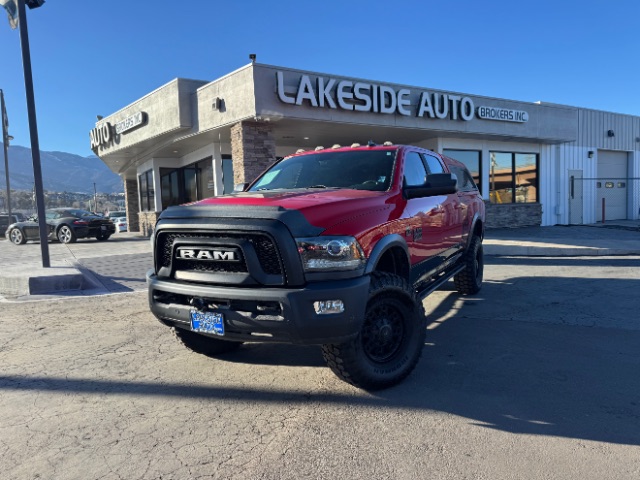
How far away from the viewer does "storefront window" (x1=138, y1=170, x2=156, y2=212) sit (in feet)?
70.4

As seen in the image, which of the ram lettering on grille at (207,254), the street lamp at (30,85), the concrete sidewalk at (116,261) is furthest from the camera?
the street lamp at (30,85)

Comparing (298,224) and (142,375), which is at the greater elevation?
(298,224)

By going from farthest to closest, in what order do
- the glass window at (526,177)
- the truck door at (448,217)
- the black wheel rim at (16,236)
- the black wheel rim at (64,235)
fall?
the glass window at (526,177)
the black wheel rim at (16,236)
the black wheel rim at (64,235)
the truck door at (448,217)

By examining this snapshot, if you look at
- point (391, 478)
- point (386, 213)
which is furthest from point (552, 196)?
point (391, 478)

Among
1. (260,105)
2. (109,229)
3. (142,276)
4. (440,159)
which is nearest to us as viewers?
(440,159)

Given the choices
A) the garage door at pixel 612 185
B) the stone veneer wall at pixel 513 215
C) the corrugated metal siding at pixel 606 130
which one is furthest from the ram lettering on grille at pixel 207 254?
the garage door at pixel 612 185

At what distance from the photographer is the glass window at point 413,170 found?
183 inches

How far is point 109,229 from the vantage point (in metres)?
19.6

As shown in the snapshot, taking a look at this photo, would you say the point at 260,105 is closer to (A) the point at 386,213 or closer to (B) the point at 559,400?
(A) the point at 386,213

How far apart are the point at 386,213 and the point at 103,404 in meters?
2.67

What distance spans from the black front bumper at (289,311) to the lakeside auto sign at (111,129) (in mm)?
13956

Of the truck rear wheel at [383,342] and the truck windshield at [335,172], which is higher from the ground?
the truck windshield at [335,172]

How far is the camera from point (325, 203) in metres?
3.42

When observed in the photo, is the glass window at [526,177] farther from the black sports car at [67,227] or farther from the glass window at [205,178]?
the black sports car at [67,227]
